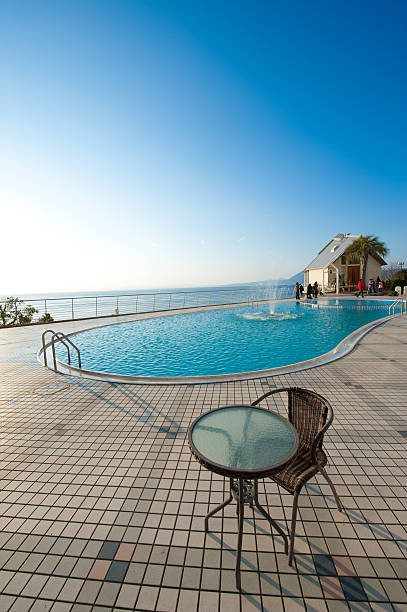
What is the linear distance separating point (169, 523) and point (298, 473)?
94 cm

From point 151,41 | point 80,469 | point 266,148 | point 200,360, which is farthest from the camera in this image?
point 266,148

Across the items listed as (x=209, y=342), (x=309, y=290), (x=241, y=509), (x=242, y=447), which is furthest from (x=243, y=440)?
(x=309, y=290)

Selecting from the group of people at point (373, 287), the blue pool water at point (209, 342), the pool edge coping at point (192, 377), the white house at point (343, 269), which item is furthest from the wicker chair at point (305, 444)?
the white house at point (343, 269)

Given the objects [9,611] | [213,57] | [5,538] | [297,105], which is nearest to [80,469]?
[5,538]

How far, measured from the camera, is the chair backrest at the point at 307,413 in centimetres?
185

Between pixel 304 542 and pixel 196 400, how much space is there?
221 centimetres

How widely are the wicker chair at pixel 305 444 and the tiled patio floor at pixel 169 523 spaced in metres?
Result: 0.20

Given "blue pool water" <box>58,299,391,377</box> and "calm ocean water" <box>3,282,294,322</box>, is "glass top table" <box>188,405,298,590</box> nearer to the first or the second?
"blue pool water" <box>58,299,391,377</box>

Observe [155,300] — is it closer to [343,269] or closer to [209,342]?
[209,342]

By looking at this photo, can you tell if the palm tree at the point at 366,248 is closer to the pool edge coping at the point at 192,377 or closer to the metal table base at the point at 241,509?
the pool edge coping at the point at 192,377

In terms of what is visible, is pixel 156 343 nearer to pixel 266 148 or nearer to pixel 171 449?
pixel 171 449

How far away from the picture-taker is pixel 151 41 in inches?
334

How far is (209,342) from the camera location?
7.95 metres

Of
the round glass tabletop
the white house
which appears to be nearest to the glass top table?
the round glass tabletop
